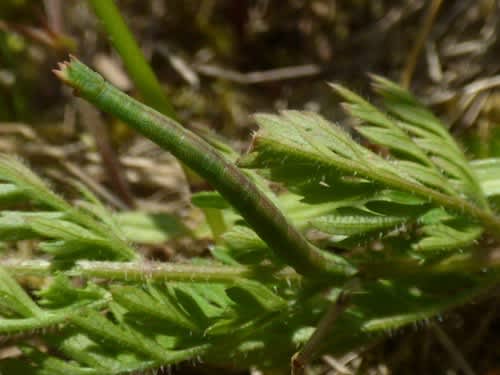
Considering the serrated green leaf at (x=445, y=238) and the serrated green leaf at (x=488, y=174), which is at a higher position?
the serrated green leaf at (x=488, y=174)

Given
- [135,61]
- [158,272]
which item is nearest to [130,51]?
[135,61]

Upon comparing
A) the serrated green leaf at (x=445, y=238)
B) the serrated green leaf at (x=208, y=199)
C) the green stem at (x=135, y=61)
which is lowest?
the serrated green leaf at (x=445, y=238)

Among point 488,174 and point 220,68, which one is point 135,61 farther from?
point 220,68

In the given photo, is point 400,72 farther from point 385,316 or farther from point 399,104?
point 385,316

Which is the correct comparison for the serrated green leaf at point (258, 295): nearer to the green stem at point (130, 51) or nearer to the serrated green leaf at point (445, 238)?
the serrated green leaf at point (445, 238)

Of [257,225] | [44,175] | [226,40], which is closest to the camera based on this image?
[257,225]

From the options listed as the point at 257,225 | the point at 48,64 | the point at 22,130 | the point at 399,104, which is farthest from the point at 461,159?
the point at 48,64

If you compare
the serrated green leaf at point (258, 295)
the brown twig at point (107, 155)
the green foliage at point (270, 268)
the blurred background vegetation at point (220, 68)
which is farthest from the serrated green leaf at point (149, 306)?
the brown twig at point (107, 155)
